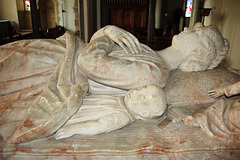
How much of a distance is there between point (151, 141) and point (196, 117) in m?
0.52

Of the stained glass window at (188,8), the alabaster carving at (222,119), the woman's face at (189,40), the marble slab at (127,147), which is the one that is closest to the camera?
the marble slab at (127,147)

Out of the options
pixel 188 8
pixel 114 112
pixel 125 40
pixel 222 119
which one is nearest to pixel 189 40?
pixel 125 40

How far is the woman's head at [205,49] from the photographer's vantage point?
6.47 ft

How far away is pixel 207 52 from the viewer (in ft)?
6.52

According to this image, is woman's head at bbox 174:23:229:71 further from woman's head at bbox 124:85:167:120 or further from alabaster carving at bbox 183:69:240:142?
woman's head at bbox 124:85:167:120

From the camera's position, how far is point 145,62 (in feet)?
5.84

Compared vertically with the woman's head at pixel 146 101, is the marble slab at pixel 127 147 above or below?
below

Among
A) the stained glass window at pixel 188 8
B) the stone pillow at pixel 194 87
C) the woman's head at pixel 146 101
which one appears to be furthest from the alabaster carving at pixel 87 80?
the stained glass window at pixel 188 8

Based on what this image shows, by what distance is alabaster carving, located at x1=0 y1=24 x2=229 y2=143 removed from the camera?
1568 millimetres

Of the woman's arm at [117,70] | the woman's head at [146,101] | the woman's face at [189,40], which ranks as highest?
the woman's face at [189,40]

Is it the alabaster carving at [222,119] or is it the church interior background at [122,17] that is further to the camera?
the church interior background at [122,17]

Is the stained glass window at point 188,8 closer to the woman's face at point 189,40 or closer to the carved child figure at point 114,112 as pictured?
the woman's face at point 189,40

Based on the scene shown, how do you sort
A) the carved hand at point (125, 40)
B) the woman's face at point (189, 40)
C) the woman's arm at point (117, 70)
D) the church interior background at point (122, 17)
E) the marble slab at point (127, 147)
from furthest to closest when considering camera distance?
the church interior background at point (122, 17) < the woman's face at point (189, 40) < the carved hand at point (125, 40) < the woman's arm at point (117, 70) < the marble slab at point (127, 147)

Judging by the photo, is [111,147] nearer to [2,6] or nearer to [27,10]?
[2,6]
